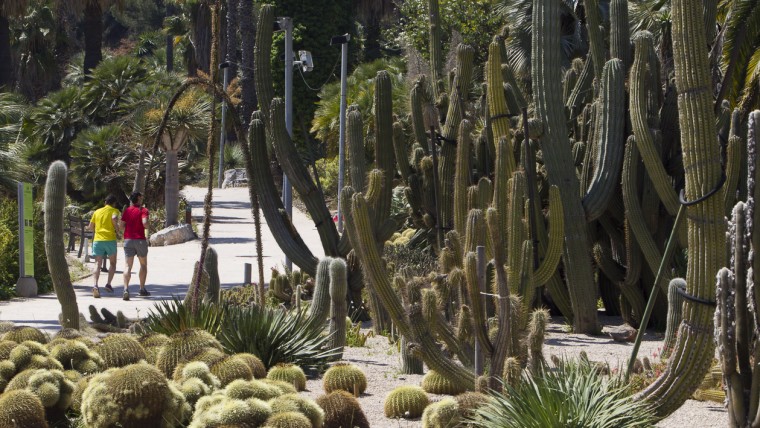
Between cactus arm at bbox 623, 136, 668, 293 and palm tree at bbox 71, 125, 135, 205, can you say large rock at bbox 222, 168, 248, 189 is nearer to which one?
palm tree at bbox 71, 125, 135, 205

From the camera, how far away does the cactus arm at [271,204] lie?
12.1 meters

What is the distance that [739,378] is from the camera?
615 centimetres

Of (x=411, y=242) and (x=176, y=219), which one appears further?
(x=176, y=219)

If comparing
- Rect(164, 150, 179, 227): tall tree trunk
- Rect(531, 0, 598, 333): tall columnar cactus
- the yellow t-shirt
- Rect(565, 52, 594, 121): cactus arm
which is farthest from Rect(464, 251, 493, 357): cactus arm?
Rect(164, 150, 179, 227): tall tree trunk

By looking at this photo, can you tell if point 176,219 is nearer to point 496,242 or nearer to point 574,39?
point 574,39

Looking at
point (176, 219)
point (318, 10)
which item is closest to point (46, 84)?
point (318, 10)

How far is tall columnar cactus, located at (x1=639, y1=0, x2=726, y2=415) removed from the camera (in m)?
6.35

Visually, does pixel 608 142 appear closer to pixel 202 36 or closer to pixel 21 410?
pixel 21 410

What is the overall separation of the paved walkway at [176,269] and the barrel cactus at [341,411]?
446 centimetres

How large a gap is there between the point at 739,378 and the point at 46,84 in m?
47.1

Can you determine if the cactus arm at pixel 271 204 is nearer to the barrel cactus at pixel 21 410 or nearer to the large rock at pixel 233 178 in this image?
the barrel cactus at pixel 21 410

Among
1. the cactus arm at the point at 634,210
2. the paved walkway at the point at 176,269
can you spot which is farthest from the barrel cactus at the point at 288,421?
the cactus arm at the point at 634,210

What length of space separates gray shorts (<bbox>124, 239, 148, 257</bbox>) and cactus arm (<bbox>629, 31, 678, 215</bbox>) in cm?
852

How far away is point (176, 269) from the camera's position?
2067cm
